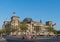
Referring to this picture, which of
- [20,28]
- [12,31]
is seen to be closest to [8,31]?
[12,31]

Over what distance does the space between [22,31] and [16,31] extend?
5153mm

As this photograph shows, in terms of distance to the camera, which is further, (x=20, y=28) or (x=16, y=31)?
(x=20, y=28)

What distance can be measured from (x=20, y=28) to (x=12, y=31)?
1575 cm

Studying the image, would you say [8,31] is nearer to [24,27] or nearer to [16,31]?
[16,31]

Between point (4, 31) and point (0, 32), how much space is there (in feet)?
11.5

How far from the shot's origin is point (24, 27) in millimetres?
185750

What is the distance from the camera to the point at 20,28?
18688 centimetres

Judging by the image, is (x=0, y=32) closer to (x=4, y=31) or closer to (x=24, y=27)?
(x=4, y=31)

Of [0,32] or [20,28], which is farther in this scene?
[20,28]

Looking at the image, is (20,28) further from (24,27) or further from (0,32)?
(0,32)

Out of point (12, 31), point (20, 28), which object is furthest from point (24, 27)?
point (12, 31)

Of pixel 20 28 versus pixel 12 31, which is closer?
pixel 12 31

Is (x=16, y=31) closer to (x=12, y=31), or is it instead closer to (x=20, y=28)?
(x=12, y=31)

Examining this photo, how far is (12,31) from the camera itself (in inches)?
6781
